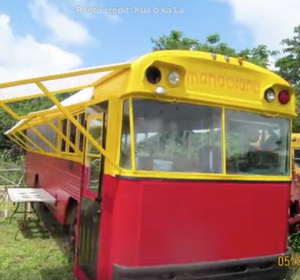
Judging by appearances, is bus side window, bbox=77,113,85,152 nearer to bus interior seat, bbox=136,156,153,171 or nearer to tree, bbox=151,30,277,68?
bus interior seat, bbox=136,156,153,171

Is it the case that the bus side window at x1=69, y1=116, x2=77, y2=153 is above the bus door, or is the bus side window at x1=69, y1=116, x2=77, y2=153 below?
above

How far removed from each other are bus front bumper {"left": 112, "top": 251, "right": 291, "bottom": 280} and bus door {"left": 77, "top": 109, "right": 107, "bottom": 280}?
0.57 metres

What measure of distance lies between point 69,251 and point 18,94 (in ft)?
8.50

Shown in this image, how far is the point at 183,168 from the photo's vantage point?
3393 millimetres

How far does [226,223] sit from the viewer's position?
11.6ft

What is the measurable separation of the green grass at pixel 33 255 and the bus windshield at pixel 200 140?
2.19 meters

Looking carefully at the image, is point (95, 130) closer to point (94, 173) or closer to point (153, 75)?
point (94, 173)


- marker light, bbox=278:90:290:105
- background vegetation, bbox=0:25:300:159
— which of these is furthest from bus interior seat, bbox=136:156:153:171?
background vegetation, bbox=0:25:300:159

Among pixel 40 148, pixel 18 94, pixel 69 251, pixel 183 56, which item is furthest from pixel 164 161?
pixel 40 148

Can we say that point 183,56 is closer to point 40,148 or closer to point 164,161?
point 164,161

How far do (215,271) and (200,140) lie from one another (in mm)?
1215

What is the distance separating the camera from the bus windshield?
3293mm

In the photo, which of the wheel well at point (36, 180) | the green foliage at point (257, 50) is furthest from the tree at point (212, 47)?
the wheel well at point (36, 180)

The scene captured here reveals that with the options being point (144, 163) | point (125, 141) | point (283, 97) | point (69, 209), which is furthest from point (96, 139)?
point (69, 209)
